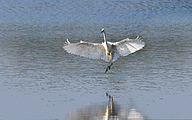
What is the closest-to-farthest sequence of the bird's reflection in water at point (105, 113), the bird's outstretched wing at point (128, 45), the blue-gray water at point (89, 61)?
1. the bird's reflection in water at point (105, 113)
2. the blue-gray water at point (89, 61)
3. the bird's outstretched wing at point (128, 45)

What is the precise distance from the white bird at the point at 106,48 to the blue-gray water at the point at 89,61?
93 centimetres

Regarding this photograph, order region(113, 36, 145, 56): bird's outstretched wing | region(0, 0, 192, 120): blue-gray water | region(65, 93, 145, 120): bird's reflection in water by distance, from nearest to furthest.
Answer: region(65, 93, 145, 120): bird's reflection in water → region(0, 0, 192, 120): blue-gray water → region(113, 36, 145, 56): bird's outstretched wing

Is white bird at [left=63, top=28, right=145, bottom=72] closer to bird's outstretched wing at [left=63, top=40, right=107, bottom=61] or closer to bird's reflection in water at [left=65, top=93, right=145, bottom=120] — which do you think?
bird's outstretched wing at [left=63, top=40, right=107, bottom=61]

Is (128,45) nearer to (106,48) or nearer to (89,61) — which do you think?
(106,48)

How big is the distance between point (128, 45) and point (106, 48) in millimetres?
730

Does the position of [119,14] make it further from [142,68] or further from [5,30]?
[142,68]

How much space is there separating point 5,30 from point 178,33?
1074 cm

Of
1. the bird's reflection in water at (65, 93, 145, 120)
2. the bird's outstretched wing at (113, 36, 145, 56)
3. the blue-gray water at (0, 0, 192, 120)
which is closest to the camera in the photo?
the bird's reflection in water at (65, 93, 145, 120)

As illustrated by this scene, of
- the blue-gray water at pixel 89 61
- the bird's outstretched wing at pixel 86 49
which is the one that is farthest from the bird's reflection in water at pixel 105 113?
the bird's outstretched wing at pixel 86 49

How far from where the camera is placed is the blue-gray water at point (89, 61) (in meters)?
11.6

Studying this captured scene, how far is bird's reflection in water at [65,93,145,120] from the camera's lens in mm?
10484

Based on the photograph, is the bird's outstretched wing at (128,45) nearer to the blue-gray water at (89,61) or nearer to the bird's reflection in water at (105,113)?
the blue-gray water at (89,61)

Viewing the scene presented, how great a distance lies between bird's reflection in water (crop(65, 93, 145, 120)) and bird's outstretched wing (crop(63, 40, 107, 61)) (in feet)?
8.81

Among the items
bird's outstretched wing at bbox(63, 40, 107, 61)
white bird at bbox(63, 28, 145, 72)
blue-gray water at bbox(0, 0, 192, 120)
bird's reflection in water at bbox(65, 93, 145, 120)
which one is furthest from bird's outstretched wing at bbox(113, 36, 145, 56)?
bird's reflection in water at bbox(65, 93, 145, 120)
